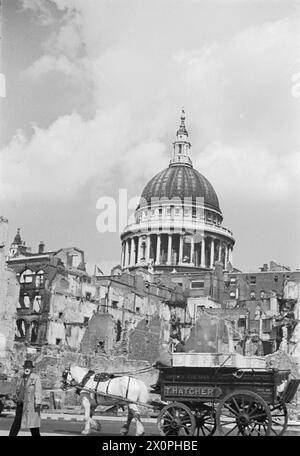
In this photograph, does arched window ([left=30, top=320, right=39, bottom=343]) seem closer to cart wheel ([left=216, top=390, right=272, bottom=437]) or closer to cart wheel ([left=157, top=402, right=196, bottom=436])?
cart wheel ([left=157, top=402, right=196, bottom=436])

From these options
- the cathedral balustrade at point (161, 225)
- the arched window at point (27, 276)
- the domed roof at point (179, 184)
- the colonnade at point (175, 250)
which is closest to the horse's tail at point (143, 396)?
the arched window at point (27, 276)

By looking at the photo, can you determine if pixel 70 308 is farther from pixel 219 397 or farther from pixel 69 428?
pixel 219 397

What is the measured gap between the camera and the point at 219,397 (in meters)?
14.8

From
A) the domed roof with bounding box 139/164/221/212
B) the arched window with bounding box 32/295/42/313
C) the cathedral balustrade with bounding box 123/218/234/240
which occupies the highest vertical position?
the domed roof with bounding box 139/164/221/212

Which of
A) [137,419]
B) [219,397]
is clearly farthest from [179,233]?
[219,397]

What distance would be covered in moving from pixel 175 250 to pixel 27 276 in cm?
2946

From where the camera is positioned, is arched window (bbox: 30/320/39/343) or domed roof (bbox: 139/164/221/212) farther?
domed roof (bbox: 139/164/221/212)

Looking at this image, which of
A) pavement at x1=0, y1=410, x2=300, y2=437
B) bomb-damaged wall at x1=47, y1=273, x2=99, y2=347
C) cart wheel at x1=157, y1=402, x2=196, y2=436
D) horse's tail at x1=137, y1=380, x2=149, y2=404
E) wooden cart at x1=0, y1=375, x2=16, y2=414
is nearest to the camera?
cart wheel at x1=157, y1=402, x2=196, y2=436

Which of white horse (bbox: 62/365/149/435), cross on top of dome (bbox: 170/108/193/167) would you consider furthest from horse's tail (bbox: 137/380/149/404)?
cross on top of dome (bbox: 170/108/193/167)

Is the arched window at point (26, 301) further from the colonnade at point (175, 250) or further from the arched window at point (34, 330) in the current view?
the colonnade at point (175, 250)

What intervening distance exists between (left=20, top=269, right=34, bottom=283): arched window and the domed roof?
97.2 ft

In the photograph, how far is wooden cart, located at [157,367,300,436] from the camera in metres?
14.4

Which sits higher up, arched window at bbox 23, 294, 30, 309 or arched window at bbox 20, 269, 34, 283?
arched window at bbox 20, 269, 34, 283
